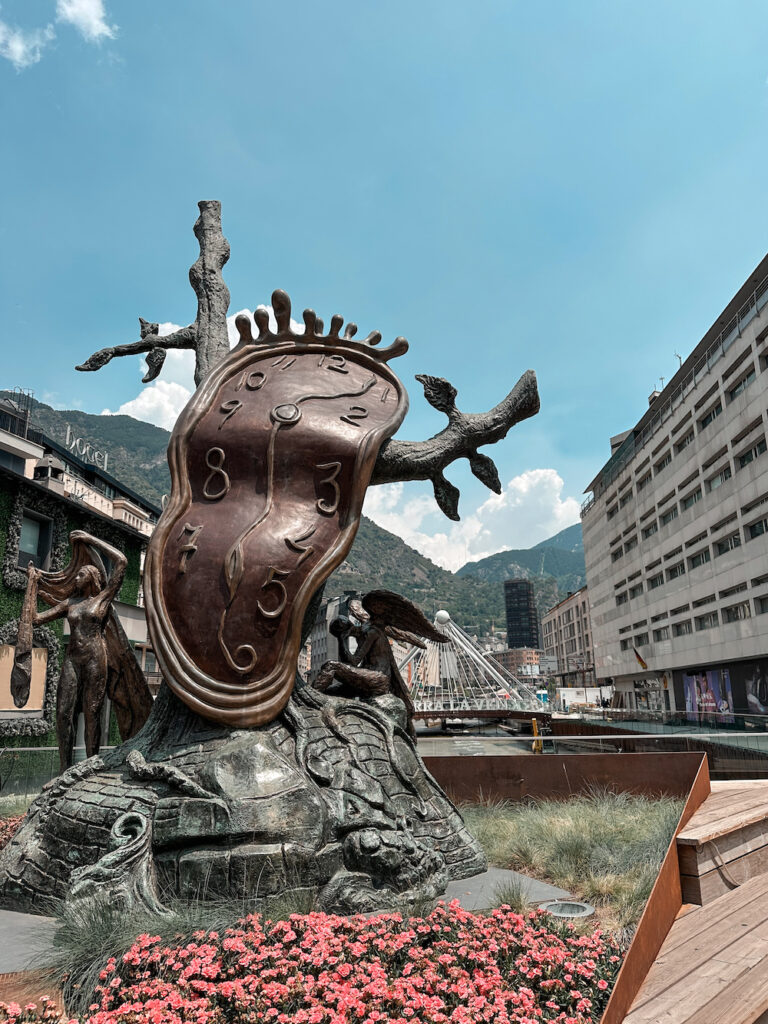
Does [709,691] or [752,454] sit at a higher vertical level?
[752,454]

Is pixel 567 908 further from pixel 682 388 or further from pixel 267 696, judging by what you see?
pixel 682 388

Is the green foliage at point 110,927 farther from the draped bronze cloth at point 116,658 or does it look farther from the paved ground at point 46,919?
the draped bronze cloth at point 116,658

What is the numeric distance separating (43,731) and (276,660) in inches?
689

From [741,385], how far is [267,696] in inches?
1323

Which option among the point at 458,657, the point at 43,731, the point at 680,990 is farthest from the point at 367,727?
the point at 458,657

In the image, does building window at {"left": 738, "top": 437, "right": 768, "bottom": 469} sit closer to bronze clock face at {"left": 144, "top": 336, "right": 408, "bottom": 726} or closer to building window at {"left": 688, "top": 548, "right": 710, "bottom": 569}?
building window at {"left": 688, "top": 548, "right": 710, "bottom": 569}

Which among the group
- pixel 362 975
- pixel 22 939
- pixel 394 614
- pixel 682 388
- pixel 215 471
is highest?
pixel 682 388

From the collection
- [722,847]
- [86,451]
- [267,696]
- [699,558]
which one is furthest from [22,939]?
[86,451]

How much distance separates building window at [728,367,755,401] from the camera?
32562mm

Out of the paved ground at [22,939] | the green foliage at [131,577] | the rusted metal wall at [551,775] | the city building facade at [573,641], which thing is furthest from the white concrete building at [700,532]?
the city building facade at [573,641]

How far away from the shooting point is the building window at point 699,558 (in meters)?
38.7

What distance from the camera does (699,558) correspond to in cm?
3988

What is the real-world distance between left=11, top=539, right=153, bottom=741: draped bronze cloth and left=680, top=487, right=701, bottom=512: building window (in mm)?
37094

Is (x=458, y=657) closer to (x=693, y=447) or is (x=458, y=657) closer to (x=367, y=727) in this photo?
(x=693, y=447)
